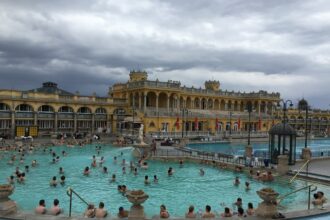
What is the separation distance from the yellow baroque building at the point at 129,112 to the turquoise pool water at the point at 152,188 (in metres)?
20.7

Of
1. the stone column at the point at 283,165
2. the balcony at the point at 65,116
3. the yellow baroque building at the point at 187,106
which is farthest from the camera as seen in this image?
the yellow baroque building at the point at 187,106

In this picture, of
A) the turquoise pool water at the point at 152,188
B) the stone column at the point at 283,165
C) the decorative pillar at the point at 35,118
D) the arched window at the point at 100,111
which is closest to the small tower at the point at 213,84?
the arched window at the point at 100,111

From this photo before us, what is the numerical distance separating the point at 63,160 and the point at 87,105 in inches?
1142

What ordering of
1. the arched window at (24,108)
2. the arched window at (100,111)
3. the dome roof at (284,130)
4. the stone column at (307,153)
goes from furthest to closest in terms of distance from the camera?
1. the arched window at (100,111)
2. the arched window at (24,108)
3. the stone column at (307,153)
4. the dome roof at (284,130)

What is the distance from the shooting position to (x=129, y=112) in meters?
65.4

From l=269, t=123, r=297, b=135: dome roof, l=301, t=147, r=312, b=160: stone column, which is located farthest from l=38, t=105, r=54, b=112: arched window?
l=301, t=147, r=312, b=160: stone column

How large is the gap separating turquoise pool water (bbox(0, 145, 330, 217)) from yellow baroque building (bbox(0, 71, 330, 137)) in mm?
20744

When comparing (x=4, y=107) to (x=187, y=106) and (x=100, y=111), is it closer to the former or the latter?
(x=100, y=111)

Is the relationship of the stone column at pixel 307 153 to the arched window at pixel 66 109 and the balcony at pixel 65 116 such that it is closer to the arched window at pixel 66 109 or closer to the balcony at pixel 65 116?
the balcony at pixel 65 116

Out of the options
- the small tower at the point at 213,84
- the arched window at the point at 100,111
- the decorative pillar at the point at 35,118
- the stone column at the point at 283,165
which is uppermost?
the small tower at the point at 213,84

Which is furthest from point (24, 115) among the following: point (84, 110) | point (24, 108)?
point (84, 110)

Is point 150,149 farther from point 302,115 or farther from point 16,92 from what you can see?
point 302,115

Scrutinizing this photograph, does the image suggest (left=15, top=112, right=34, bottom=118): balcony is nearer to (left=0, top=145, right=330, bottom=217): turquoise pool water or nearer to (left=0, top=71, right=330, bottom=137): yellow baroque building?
(left=0, top=71, right=330, bottom=137): yellow baroque building

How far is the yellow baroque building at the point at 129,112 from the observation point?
5397cm
